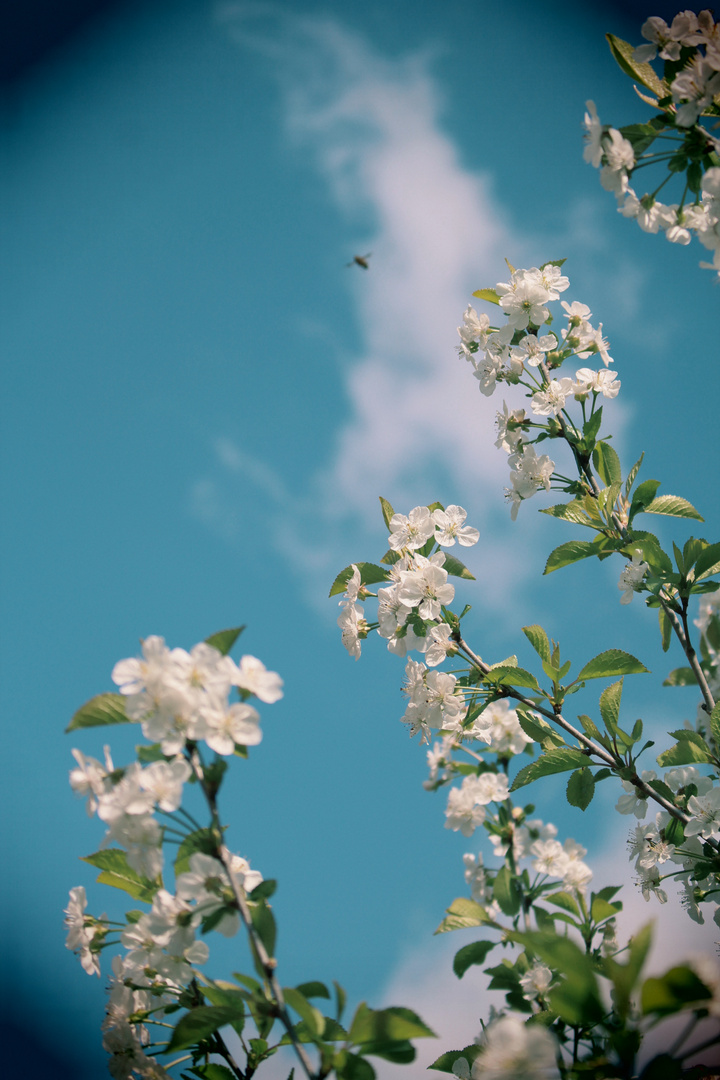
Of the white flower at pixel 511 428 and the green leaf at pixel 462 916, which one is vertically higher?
the white flower at pixel 511 428

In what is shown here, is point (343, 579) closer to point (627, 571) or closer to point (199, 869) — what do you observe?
point (627, 571)

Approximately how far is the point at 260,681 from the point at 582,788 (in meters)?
1.44

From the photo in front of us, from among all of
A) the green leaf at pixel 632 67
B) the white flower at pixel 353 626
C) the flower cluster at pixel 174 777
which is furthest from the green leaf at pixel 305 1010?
the green leaf at pixel 632 67

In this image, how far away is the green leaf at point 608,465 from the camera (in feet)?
8.49

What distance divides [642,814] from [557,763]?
487 millimetres

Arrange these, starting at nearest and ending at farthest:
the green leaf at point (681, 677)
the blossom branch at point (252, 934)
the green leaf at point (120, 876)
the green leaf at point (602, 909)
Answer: the blossom branch at point (252, 934) → the green leaf at point (120, 876) → the green leaf at point (602, 909) → the green leaf at point (681, 677)

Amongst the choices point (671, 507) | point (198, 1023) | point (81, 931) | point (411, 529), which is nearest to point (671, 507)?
point (671, 507)

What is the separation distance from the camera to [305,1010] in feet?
4.41

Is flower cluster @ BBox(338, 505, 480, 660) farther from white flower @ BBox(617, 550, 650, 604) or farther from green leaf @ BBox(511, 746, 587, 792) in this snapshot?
white flower @ BBox(617, 550, 650, 604)

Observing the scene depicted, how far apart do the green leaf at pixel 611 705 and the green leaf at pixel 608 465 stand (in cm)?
81

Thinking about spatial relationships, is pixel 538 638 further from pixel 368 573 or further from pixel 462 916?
pixel 462 916

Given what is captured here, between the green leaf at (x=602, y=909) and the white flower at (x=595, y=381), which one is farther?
the white flower at (x=595, y=381)

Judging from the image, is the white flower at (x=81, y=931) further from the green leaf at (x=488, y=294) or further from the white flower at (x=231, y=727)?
the green leaf at (x=488, y=294)

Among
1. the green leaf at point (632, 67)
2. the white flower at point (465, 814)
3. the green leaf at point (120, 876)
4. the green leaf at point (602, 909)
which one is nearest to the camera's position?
the green leaf at point (120, 876)
